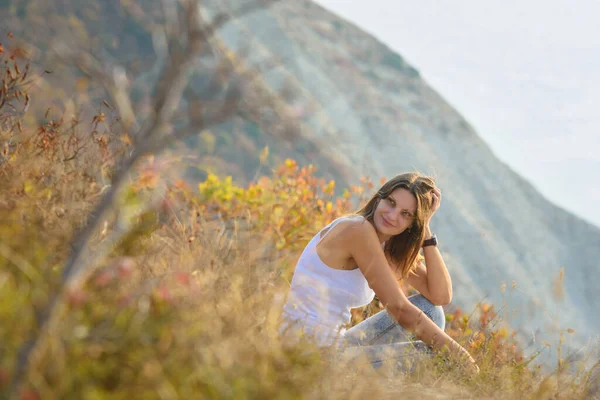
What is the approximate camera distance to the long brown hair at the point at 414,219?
3729mm

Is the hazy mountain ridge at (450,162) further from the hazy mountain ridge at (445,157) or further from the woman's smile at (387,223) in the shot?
the woman's smile at (387,223)

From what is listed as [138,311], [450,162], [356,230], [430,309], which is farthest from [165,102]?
[450,162]

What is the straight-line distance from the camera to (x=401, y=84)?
114ft

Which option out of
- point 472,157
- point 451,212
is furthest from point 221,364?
point 472,157

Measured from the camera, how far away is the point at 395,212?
3.69 metres

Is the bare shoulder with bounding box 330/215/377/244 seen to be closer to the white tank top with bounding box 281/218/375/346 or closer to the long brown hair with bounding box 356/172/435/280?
the white tank top with bounding box 281/218/375/346

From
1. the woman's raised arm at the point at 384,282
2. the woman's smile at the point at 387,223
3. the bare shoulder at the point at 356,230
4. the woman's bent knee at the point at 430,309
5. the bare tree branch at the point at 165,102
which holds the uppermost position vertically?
the bare tree branch at the point at 165,102

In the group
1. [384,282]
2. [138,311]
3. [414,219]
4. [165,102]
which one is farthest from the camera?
[414,219]

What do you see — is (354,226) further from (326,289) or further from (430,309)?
(430,309)

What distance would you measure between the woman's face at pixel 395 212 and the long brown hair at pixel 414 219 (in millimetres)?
35

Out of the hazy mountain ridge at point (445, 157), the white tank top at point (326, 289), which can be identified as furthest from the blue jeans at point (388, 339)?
the hazy mountain ridge at point (445, 157)

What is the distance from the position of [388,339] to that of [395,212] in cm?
79

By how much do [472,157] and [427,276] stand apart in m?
31.0

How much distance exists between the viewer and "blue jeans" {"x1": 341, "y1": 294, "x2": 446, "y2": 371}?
327cm
